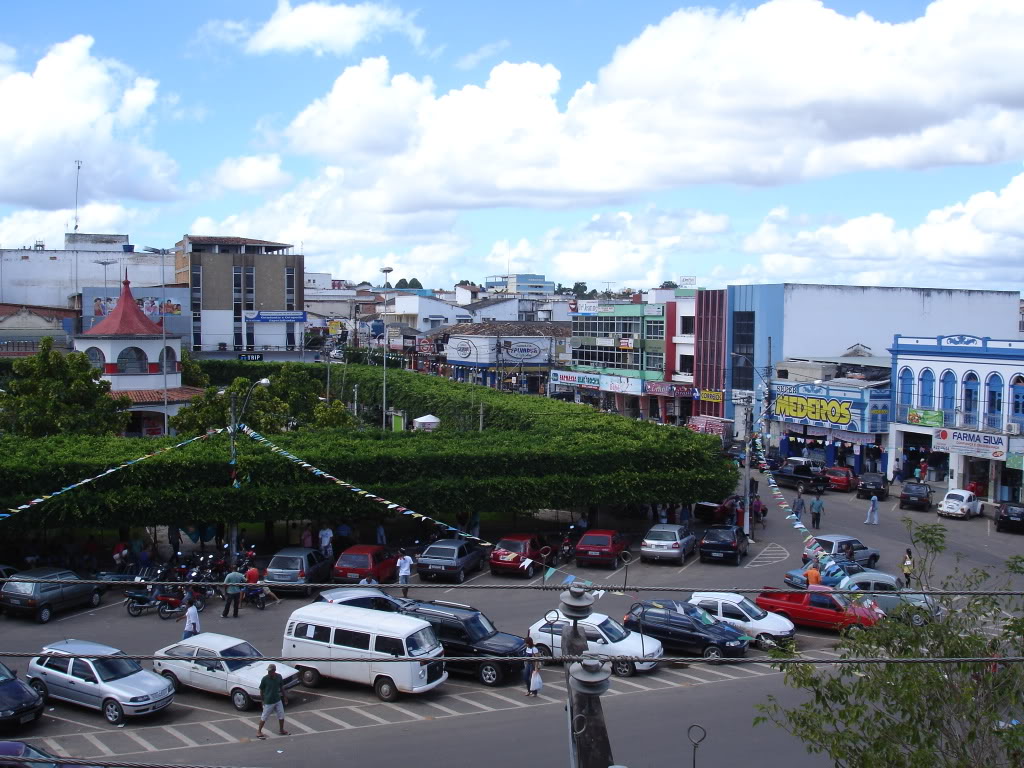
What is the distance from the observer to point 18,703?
1447 centimetres

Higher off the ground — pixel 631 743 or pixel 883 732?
pixel 883 732

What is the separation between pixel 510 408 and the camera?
41.8 meters

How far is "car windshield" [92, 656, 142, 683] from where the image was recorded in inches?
604

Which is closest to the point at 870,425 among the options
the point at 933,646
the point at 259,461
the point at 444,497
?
the point at 444,497

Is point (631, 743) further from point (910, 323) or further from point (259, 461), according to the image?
point (910, 323)

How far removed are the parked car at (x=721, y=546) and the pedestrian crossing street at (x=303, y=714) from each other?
28.9 feet

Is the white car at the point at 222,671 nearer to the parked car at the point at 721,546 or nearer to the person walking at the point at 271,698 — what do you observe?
the person walking at the point at 271,698

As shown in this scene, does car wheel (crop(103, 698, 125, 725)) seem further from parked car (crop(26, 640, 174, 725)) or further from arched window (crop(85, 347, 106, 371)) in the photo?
arched window (crop(85, 347, 106, 371))

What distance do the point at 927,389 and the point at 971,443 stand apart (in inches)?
148

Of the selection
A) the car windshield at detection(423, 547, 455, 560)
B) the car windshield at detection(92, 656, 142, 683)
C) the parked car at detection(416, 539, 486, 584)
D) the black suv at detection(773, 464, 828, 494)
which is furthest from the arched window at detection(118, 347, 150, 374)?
the car windshield at detection(92, 656, 142, 683)

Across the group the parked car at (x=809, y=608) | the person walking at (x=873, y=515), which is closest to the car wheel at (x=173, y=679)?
the parked car at (x=809, y=608)

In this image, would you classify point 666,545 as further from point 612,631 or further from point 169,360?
point 169,360

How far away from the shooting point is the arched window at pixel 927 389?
3956cm

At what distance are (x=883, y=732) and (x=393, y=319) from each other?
11035 centimetres
